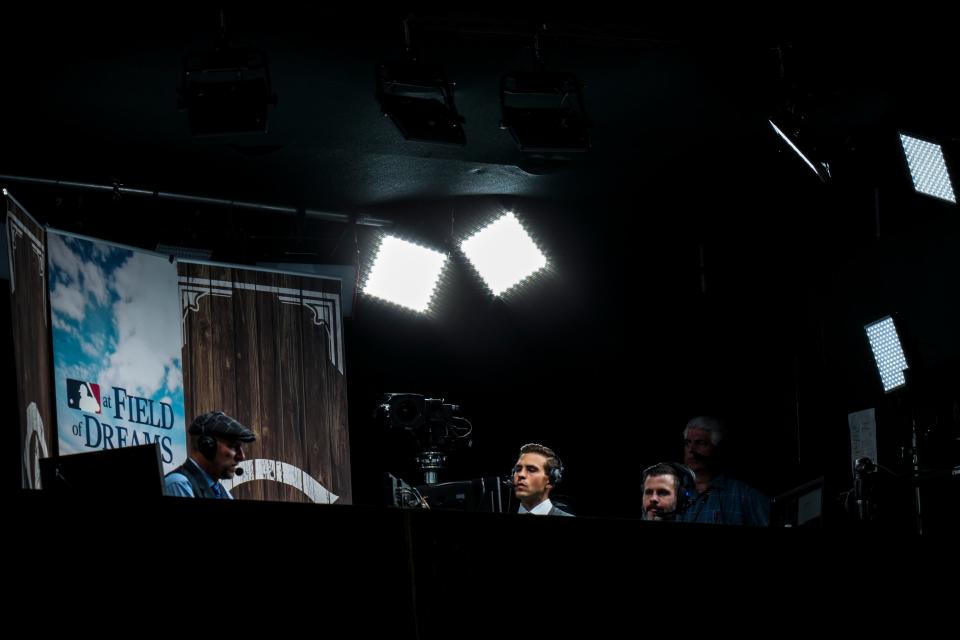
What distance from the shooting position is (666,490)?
14.4 ft

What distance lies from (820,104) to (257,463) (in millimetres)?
3071

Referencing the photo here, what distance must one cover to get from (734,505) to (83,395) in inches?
115

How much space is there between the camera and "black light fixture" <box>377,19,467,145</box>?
427 centimetres

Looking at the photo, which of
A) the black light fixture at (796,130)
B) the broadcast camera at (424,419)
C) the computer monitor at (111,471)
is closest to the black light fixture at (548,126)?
the black light fixture at (796,130)

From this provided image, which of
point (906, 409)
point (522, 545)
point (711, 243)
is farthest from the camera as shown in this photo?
point (711, 243)

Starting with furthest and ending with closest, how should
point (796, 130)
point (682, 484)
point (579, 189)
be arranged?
point (579, 189) → point (796, 130) → point (682, 484)

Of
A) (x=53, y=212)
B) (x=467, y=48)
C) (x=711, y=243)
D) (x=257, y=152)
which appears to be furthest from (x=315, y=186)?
(x=711, y=243)

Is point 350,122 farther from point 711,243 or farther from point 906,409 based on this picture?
point 906,409

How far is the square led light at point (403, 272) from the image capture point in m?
6.32

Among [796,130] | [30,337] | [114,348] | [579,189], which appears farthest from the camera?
[579,189]

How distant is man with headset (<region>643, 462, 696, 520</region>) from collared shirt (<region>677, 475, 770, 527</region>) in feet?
3.05

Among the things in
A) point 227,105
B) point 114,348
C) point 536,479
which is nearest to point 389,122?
point 227,105

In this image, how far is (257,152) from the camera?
17.2 feet

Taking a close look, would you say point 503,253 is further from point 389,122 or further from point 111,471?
point 111,471
